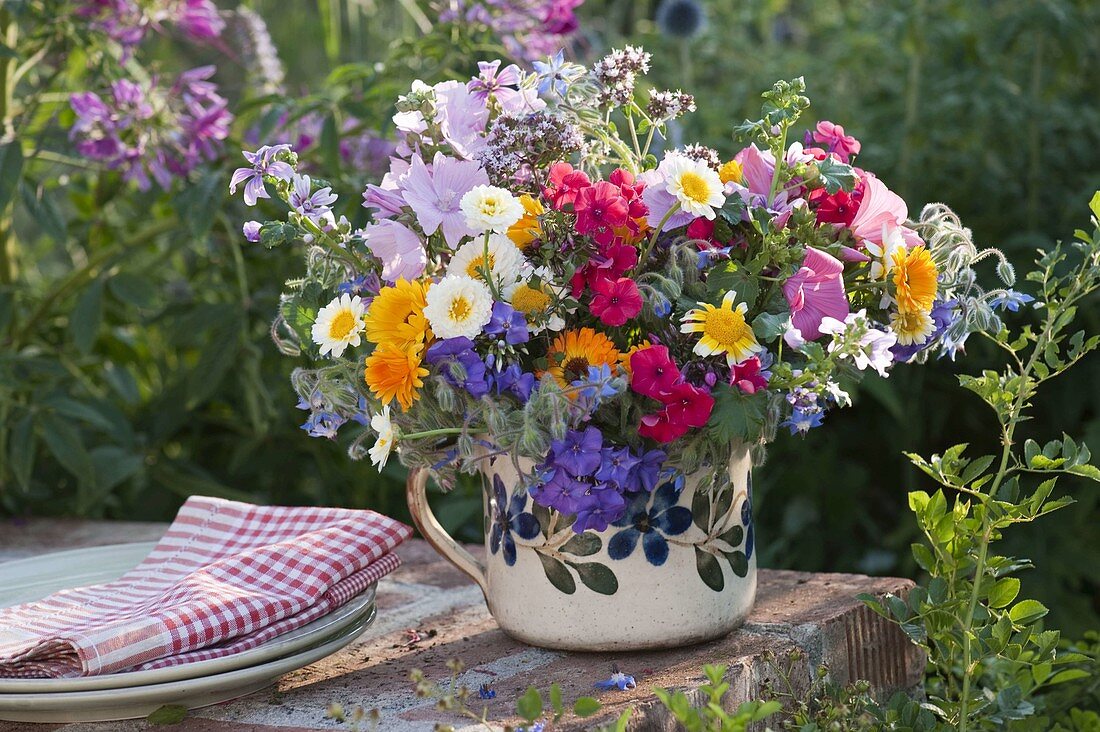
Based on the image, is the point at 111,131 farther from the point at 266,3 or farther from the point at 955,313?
the point at 266,3

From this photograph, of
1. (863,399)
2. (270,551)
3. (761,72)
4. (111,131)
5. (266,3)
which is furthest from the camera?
(266,3)

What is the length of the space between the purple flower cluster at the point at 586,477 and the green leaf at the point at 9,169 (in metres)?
1.01

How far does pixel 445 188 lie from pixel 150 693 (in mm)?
409

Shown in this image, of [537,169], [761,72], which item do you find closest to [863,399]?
[761,72]

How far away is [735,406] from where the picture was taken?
0.84 m

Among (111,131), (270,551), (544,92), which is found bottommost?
(270,551)

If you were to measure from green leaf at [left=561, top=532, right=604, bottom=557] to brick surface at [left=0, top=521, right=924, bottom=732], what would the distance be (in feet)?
0.23

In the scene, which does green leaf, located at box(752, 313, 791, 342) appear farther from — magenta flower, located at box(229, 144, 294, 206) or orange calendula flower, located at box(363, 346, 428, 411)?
magenta flower, located at box(229, 144, 294, 206)

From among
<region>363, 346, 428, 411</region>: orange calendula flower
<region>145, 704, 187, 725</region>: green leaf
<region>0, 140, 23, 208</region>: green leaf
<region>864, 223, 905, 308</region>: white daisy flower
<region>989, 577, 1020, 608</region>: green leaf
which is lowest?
<region>145, 704, 187, 725</region>: green leaf

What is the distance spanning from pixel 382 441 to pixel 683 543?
25 centimetres

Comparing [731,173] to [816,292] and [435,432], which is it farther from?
[435,432]

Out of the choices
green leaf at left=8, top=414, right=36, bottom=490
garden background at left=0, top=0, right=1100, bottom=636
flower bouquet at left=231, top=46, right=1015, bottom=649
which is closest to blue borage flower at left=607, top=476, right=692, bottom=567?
flower bouquet at left=231, top=46, right=1015, bottom=649

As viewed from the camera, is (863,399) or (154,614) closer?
(154,614)

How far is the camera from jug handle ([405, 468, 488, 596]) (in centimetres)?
101
